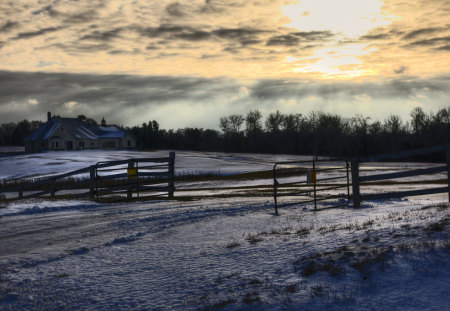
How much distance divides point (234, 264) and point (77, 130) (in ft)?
307

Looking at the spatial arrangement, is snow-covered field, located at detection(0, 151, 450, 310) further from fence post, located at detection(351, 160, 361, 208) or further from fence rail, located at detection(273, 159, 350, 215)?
fence rail, located at detection(273, 159, 350, 215)

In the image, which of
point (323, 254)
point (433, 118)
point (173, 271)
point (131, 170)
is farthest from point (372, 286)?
point (433, 118)

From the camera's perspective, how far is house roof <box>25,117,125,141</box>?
90.7 meters

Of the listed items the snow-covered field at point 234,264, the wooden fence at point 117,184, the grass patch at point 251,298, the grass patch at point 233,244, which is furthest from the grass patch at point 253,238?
the wooden fence at point 117,184

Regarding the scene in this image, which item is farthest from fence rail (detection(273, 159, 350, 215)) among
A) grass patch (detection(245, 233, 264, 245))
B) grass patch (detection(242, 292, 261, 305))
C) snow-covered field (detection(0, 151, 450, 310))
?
grass patch (detection(242, 292, 261, 305))

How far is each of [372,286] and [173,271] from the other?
2.97 meters

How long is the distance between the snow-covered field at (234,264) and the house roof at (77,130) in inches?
3340

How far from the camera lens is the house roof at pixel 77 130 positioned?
9069 centimetres

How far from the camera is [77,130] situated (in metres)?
94.2

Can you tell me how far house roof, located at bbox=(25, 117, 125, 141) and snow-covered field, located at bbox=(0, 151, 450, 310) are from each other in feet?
278

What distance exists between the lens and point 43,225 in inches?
456

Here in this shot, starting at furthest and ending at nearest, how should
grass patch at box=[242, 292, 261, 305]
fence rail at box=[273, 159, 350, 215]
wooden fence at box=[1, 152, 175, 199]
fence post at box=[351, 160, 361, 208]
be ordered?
wooden fence at box=[1, 152, 175, 199] → fence rail at box=[273, 159, 350, 215] → fence post at box=[351, 160, 361, 208] → grass patch at box=[242, 292, 261, 305]

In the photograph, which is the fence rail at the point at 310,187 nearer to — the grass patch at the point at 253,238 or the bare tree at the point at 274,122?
the grass patch at the point at 253,238

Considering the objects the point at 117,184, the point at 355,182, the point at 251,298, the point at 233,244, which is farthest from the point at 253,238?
the point at 117,184
